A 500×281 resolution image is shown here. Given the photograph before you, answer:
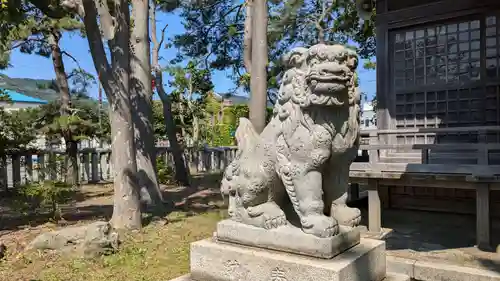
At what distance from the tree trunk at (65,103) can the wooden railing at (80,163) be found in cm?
29

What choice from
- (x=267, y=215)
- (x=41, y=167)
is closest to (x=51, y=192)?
(x=41, y=167)

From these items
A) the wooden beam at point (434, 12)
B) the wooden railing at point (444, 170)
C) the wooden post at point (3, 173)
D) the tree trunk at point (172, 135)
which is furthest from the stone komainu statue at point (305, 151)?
the wooden post at point (3, 173)

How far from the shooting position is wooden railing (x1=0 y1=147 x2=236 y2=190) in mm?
12249

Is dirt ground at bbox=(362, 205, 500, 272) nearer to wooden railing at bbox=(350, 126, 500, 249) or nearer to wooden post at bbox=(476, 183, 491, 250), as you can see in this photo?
wooden post at bbox=(476, 183, 491, 250)

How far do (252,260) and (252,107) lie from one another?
6191 millimetres

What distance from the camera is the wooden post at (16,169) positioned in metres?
12.3

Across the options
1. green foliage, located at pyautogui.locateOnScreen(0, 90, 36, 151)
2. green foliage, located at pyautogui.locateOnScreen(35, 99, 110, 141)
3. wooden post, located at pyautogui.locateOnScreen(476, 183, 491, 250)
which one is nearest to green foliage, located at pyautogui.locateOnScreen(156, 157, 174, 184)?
green foliage, located at pyautogui.locateOnScreen(35, 99, 110, 141)

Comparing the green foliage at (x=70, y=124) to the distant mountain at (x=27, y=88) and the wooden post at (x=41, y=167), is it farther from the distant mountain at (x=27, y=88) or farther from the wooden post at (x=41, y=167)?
the distant mountain at (x=27, y=88)

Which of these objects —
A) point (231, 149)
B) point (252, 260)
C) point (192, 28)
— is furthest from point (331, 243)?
point (231, 149)

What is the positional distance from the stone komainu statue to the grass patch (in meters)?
2.38

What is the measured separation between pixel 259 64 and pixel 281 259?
21.2ft

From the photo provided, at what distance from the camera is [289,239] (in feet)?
10.1

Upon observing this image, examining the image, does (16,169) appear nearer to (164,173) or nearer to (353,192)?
(164,173)

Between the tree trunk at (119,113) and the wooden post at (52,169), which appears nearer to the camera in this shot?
the tree trunk at (119,113)
